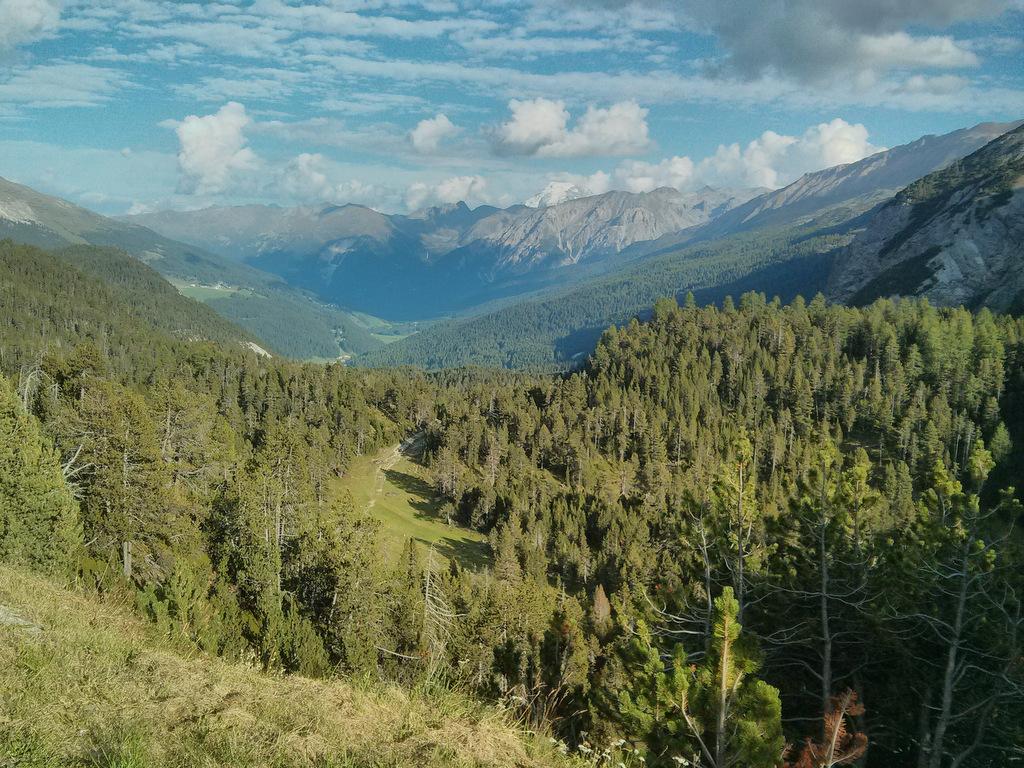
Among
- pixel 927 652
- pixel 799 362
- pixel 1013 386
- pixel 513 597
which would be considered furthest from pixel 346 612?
pixel 1013 386

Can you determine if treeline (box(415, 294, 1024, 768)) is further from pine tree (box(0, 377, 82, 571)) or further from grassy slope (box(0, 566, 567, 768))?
pine tree (box(0, 377, 82, 571))

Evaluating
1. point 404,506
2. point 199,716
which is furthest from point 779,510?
point 199,716

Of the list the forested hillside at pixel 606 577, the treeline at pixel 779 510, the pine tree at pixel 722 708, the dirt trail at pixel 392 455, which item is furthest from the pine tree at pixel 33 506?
the dirt trail at pixel 392 455

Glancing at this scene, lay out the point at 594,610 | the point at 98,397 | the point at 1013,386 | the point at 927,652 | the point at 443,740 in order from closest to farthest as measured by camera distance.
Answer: the point at 443,740, the point at 927,652, the point at 98,397, the point at 594,610, the point at 1013,386

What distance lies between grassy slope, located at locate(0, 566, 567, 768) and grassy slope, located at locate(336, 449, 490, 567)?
7008cm

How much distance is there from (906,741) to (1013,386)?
132 meters

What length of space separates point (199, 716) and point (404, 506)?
321 ft

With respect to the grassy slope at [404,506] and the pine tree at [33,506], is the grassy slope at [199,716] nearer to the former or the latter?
the pine tree at [33,506]

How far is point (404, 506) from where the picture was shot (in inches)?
4107

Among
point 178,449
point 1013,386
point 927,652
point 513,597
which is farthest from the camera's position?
point 1013,386

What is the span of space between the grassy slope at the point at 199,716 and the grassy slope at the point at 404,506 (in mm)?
70075

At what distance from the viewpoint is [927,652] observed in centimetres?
2181

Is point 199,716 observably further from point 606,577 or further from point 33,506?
point 606,577

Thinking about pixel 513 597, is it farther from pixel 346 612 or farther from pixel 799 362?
pixel 799 362
